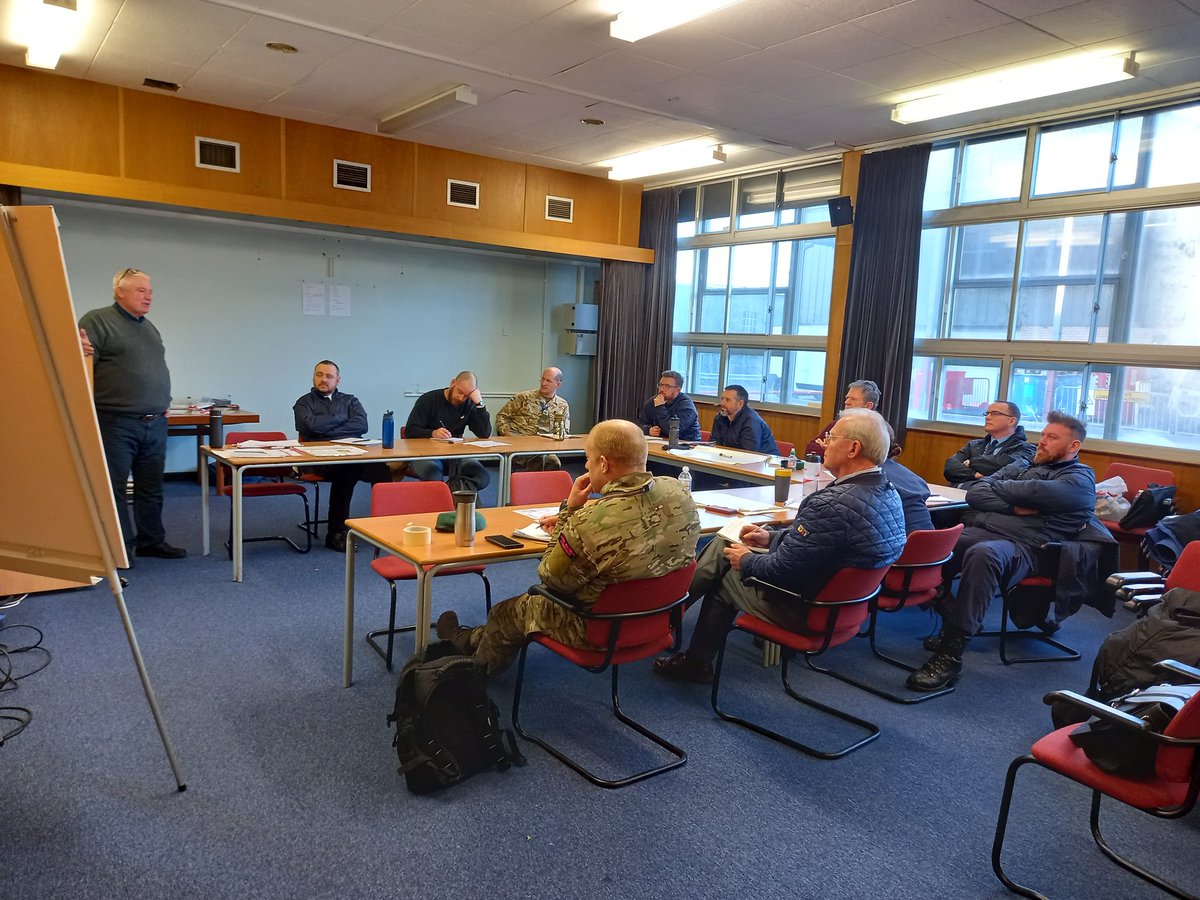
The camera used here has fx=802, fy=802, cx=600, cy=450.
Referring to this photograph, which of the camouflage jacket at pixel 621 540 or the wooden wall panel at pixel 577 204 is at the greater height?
the wooden wall panel at pixel 577 204

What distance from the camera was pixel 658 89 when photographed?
5.70 m

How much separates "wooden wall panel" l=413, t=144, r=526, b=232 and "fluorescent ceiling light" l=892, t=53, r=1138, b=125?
153 inches

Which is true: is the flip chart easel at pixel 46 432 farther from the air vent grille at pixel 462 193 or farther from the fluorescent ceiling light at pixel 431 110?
the air vent grille at pixel 462 193

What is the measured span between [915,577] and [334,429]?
406cm

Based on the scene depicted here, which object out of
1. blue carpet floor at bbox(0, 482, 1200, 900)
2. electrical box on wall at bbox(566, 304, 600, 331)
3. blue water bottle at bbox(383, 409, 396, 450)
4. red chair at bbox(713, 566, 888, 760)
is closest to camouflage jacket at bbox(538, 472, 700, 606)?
red chair at bbox(713, 566, 888, 760)

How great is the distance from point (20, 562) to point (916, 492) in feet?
11.2

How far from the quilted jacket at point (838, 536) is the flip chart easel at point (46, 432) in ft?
6.79

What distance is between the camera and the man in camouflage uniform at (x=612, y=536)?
2537 mm

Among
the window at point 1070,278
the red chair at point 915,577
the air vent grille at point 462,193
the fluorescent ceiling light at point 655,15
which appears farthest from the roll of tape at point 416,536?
the air vent grille at point 462,193

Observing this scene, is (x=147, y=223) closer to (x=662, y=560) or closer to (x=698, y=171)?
(x=698, y=171)

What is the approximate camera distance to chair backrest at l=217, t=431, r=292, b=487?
17.8 feet

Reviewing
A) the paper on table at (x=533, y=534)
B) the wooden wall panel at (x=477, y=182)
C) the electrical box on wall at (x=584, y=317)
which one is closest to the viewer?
the paper on table at (x=533, y=534)

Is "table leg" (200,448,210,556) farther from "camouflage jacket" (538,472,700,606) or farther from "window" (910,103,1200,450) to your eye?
"window" (910,103,1200,450)

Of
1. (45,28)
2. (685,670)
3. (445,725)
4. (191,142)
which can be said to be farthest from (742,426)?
(45,28)
